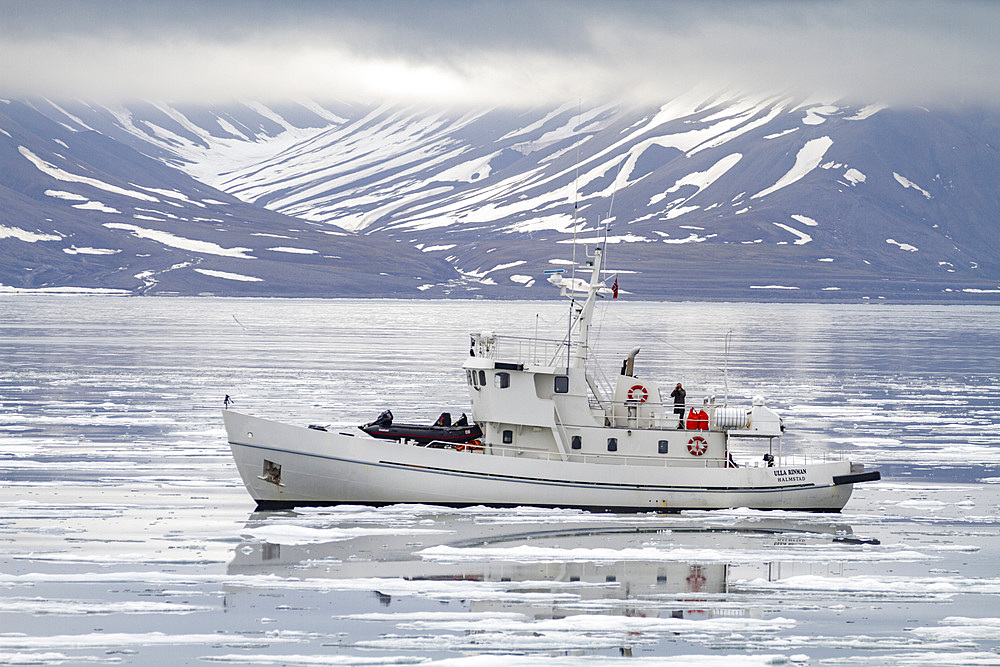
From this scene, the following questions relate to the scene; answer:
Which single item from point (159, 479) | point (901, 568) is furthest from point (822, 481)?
point (159, 479)

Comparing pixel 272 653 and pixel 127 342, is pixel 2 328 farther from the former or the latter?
pixel 272 653

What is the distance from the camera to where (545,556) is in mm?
25672

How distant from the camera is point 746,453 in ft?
133

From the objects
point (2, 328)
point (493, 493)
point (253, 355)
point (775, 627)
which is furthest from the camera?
point (2, 328)

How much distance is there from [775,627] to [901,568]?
581cm

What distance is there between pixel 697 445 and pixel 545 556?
25.7 ft

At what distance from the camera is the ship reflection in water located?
22.3 m

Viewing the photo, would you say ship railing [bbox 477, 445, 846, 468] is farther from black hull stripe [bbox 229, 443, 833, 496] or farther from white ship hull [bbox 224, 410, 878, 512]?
black hull stripe [bbox 229, 443, 833, 496]

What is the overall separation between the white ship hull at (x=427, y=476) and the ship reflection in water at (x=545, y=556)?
1.58ft

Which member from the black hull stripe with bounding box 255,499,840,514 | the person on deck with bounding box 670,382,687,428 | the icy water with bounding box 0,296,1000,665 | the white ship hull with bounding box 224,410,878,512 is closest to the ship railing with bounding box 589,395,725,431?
the person on deck with bounding box 670,382,687,428

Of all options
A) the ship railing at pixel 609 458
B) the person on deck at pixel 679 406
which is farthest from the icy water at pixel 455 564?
the person on deck at pixel 679 406

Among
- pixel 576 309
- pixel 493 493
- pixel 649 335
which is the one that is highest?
pixel 649 335

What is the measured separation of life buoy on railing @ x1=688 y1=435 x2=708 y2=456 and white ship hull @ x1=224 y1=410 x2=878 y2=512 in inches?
33.1

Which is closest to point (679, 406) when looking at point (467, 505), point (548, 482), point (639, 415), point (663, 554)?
point (639, 415)
